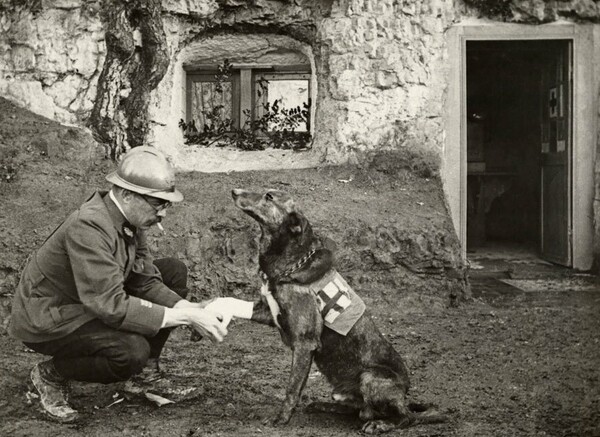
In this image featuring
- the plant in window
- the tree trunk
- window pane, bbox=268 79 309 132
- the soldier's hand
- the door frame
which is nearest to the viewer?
the soldier's hand

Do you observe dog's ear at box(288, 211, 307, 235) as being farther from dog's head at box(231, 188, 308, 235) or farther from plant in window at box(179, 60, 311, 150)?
plant in window at box(179, 60, 311, 150)

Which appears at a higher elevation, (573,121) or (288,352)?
(573,121)

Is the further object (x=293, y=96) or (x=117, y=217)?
(x=293, y=96)

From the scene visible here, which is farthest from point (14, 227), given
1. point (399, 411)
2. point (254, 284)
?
point (399, 411)

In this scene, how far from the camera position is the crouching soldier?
12.3ft

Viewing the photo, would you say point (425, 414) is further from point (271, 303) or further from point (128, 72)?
point (128, 72)

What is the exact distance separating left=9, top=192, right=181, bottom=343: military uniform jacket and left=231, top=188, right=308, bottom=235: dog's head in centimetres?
65

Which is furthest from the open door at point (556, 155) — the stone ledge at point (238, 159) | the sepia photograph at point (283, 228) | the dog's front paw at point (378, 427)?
the dog's front paw at point (378, 427)

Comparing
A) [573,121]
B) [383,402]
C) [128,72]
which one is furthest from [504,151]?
[383,402]

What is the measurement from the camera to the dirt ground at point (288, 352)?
4164mm

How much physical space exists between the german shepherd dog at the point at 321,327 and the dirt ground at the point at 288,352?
19 cm

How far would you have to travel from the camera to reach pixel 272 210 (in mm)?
4199

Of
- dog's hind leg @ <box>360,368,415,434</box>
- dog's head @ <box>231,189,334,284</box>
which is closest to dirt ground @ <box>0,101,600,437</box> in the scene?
dog's hind leg @ <box>360,368,415,434</box>

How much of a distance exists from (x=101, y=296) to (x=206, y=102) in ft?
20.3
